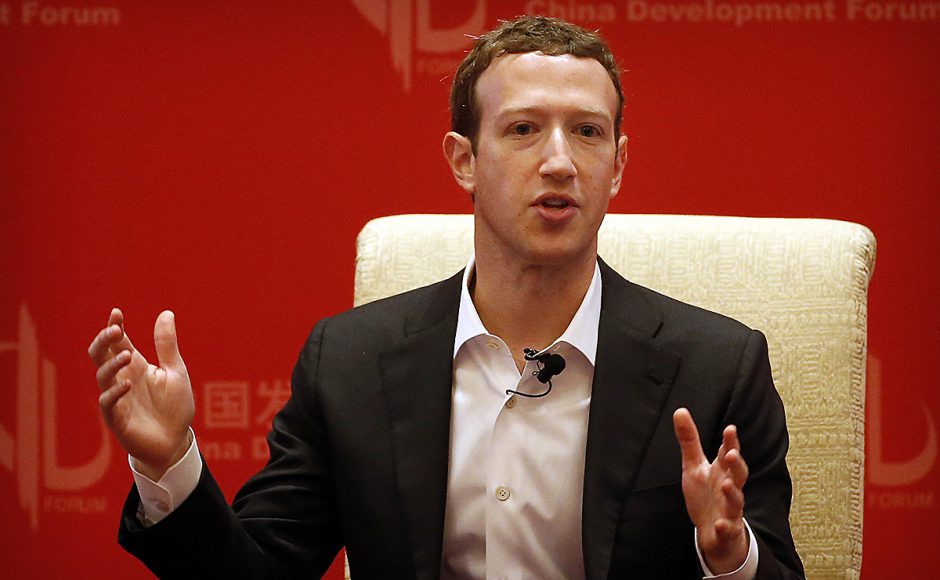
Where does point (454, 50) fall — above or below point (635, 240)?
above

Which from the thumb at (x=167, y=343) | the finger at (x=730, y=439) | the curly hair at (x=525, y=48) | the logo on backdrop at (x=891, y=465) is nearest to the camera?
the finger at (x=730, y=439)

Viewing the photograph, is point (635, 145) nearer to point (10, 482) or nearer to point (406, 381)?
point (406, 381)

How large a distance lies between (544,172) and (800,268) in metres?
0.51

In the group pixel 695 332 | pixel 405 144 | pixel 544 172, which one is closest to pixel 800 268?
pixel 695 332

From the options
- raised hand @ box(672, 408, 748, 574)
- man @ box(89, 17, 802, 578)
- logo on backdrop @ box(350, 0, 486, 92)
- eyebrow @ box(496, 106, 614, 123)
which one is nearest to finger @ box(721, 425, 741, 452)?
raised hand @ box(672, 408, 748, 574)

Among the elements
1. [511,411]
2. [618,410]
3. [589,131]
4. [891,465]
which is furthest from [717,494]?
[891,465]

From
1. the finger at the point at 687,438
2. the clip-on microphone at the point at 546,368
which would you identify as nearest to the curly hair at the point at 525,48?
the clip-on microphone at the point at 546,368

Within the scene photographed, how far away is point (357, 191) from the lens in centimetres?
303

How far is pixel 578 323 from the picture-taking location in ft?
6.31

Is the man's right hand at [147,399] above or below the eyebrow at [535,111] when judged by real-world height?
→ below

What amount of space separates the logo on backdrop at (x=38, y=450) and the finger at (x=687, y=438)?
1.89 m

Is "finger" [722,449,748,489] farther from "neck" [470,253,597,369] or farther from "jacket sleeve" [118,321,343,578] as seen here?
"jacket sleeve" [118,321,343,578]

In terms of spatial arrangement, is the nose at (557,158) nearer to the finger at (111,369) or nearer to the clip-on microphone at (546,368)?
the clip-on microphone at (546,368)

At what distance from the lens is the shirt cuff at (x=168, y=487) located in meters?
1.68
